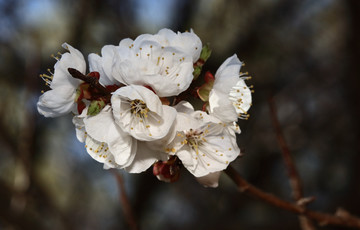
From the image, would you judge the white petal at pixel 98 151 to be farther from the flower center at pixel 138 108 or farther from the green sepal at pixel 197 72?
the green sepal at pixel 197 72

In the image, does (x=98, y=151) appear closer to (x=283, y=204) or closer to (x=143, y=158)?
(x=143, y=158)

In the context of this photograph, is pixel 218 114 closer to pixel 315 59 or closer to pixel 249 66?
pixel 249 66

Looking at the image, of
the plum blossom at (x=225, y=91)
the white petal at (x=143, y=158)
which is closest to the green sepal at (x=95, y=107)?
the white petal at (x=143, y=158)

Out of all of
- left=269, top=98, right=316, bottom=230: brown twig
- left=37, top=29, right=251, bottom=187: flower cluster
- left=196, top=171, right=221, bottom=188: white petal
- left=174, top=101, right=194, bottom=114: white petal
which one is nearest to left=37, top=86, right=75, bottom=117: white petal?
left=37, top=29, right=251, bottom=187: flower cluster

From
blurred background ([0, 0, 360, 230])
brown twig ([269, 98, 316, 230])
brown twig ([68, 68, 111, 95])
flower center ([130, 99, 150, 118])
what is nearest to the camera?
brown twig ([68, 68, 111, 95])

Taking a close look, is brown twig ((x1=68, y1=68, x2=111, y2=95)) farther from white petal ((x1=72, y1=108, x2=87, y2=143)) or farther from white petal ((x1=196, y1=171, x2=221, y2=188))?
white petal ((x1=196, y1=171, x2=221, y2=188))

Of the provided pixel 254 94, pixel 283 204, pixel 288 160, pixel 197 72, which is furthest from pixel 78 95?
pixel 254 94
